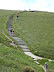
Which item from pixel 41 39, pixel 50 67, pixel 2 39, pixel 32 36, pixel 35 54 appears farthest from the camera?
pixel 32 36

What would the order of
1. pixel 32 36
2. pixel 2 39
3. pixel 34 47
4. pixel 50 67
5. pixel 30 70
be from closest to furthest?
1. pixel 30 70
2. pixel 50 67
3. pixel 34 47
4. pixel 2 39
5. pixel 32 36

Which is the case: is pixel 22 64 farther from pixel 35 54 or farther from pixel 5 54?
pixel 35 54

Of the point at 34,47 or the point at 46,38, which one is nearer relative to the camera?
the point at 34,47

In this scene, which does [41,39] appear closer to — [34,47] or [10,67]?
[34,47]

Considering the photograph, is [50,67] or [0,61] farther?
[50,67]

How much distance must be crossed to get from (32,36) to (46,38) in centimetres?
367

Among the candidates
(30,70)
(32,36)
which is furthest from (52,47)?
(30,70)

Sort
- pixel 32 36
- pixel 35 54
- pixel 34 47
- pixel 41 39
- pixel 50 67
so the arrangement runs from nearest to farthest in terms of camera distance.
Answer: pixel 50 67, pixel 35 54, pixel 34 47, pixel 41 39, pixel 32 36

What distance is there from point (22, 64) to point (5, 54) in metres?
4.45

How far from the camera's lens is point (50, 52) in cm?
3069

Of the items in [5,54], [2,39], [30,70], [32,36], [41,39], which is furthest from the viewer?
[32,36]

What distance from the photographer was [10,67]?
1981cm

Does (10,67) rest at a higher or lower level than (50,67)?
higher

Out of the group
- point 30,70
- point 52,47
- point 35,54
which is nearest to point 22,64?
point 30,70
